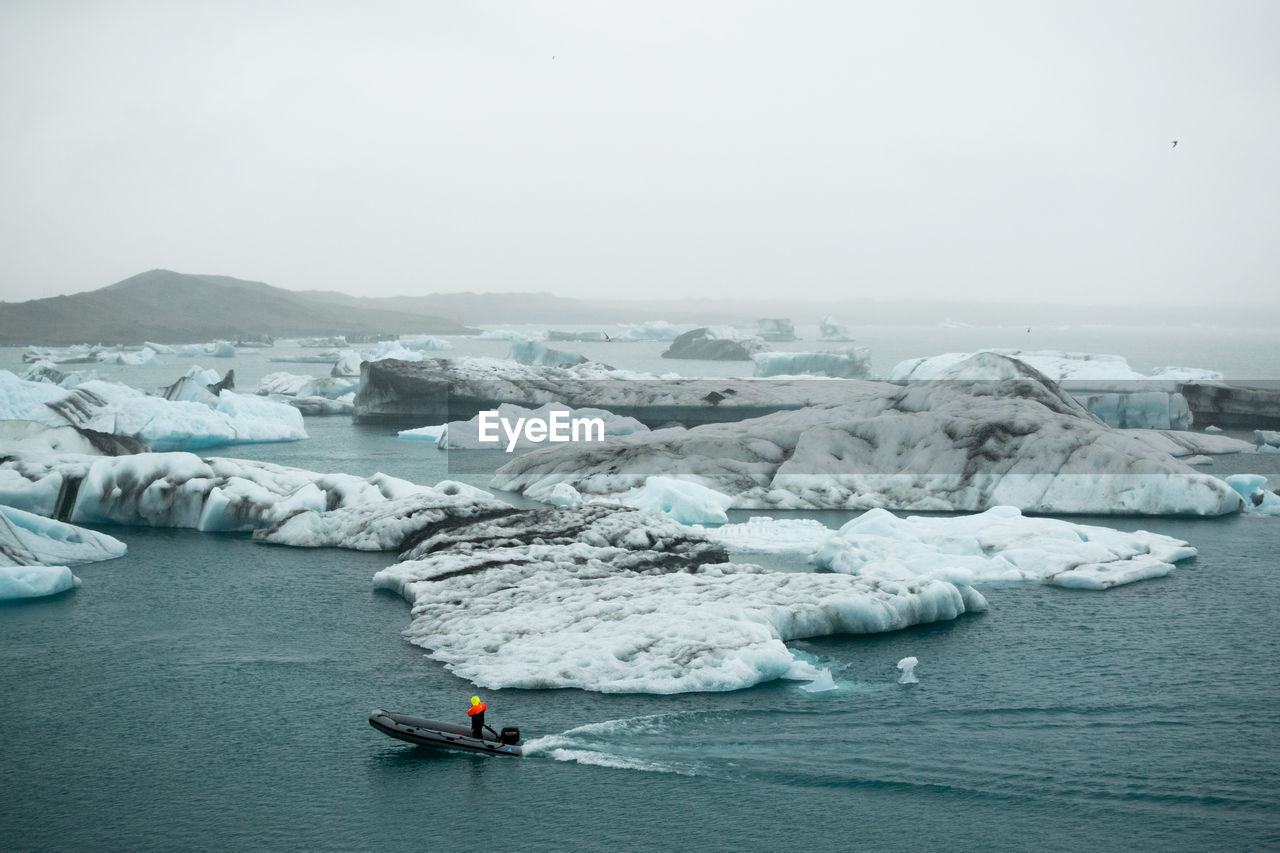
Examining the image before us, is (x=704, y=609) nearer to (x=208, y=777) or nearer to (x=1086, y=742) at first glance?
(x=1086, y=742)

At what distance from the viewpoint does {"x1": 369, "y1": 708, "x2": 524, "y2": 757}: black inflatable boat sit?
1355cm

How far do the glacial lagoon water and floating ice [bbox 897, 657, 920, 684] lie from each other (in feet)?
0.49

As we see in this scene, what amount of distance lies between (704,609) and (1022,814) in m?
6.36

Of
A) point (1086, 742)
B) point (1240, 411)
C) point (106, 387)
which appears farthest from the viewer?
point (1240, 411)

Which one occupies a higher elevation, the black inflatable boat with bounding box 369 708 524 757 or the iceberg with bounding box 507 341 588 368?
the iceberg with bounding box 507 341 588 368

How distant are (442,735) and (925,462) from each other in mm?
20782

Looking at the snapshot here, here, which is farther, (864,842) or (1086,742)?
(1086,742)


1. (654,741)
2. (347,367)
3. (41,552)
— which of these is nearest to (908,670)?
(654,741)

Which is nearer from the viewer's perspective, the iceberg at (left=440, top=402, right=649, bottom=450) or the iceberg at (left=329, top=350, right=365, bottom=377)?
the iceberg at (left=440, top=402, right=649, bottom=450)

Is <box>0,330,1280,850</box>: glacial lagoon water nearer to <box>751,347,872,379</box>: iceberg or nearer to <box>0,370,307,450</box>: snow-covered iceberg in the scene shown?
<box>0,370,307,450</box>: snow-covered iceberg

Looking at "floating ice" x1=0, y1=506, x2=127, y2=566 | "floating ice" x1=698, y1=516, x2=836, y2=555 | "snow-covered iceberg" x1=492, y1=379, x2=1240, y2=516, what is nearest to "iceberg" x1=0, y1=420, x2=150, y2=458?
"floating ice" x1=0, y1=506, x2=127, y2=566

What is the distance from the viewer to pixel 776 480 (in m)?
31.9

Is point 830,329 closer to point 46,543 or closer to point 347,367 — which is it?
point 347,367

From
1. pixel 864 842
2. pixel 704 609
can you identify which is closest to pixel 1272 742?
pixel 864 842
